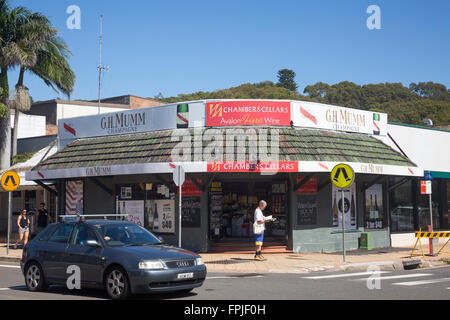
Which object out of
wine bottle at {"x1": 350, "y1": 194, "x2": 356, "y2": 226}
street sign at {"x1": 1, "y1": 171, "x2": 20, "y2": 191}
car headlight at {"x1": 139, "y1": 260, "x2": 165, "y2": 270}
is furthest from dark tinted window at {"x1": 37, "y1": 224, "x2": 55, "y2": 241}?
wine bottle at {"x1": 350, "y1": 194, "x2": 356, "y2": 226}

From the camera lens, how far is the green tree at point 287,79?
11919 centimetres

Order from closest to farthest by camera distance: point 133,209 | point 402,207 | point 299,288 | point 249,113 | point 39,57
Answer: point 299,288
point 249,113
point 133,209
point 402,207
point 39,57

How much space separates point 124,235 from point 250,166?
7.97 meters

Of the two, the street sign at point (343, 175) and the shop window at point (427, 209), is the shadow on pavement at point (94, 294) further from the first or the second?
the shop window at point (427, 209)

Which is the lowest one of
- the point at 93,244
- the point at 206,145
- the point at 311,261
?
the point at 311,261

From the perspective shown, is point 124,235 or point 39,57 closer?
point 124,235

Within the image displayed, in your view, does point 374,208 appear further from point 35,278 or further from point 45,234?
point 35,278

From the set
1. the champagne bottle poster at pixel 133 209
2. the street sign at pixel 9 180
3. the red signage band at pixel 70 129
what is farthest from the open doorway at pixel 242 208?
the red signage band at pixel 70 129

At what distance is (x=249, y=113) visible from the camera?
20125 millimetres

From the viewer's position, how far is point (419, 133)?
2511 cm

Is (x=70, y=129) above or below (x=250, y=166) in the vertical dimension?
above

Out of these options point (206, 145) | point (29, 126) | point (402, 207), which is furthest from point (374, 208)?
point (29, 126)
